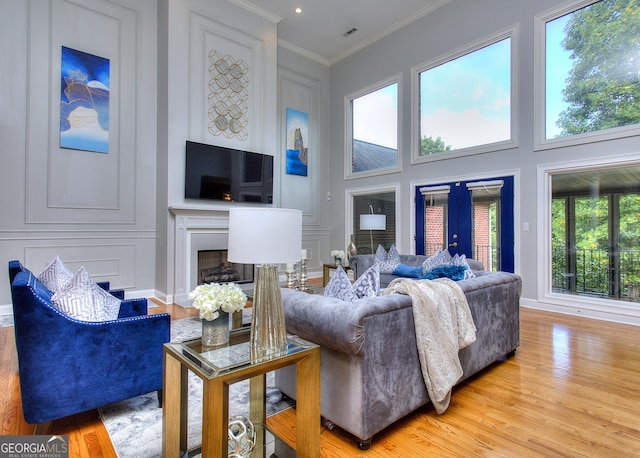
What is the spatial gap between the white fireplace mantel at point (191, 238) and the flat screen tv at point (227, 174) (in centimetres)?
28

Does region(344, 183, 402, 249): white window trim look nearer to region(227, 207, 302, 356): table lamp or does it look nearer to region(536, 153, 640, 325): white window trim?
region(536, 153, 640, 325): white window trim

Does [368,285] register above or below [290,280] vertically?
above

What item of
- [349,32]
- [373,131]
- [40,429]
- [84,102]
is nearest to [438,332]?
[40,429]

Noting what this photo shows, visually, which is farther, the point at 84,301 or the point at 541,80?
the point at 541,80

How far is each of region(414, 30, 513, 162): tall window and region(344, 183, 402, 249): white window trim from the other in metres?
0.73

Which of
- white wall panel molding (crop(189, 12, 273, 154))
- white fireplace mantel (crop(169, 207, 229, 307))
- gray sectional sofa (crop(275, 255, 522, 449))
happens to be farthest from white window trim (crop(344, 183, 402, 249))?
gray sectional sofa (crop(275, 255, 522, 449))

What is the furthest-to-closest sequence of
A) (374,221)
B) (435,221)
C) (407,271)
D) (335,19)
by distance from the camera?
(335,19)
(374,221)
(435,221)
(407,271)

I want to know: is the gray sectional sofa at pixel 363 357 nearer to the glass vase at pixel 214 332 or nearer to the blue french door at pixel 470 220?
the glass vase at pixel 214 332

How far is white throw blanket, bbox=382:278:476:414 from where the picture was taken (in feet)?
6.20

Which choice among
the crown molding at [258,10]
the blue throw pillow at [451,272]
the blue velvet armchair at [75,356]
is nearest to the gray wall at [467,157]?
the crown molding at [258,10]

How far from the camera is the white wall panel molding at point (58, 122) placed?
4285 mm

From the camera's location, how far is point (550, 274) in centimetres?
458

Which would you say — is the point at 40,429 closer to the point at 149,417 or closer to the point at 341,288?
the point at 149,417

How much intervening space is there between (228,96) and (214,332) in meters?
4.94
